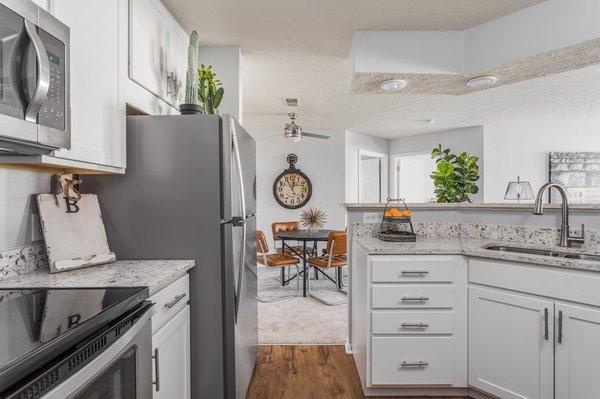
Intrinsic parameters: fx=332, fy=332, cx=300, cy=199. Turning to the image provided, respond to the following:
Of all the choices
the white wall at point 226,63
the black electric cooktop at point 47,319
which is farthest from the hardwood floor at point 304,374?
the white wall at point 226,63

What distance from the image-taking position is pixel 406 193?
7.09 metres

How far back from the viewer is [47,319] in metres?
0.84

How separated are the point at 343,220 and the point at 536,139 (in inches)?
139

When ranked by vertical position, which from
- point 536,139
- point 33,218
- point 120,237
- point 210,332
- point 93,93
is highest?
point 536,139

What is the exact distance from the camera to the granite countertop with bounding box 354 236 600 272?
1652 mm

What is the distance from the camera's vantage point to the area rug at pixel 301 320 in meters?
2.91

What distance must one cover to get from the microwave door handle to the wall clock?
16.5 ft

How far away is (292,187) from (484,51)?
13.3 ft

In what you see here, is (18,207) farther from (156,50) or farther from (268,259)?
(268,259)

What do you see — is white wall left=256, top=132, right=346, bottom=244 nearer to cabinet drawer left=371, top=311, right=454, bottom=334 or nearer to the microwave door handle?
cabinet drawer left=371, top=311, right=454, bottom=334

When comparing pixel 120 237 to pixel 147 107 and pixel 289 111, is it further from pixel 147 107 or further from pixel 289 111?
pixel 289 111

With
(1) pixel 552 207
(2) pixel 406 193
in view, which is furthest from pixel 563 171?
(1) pixel 552 207

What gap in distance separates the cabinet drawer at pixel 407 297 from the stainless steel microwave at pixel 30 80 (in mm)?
1718

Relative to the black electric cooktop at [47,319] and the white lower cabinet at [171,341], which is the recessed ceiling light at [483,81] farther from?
the black electric cooktop at [47,319]
